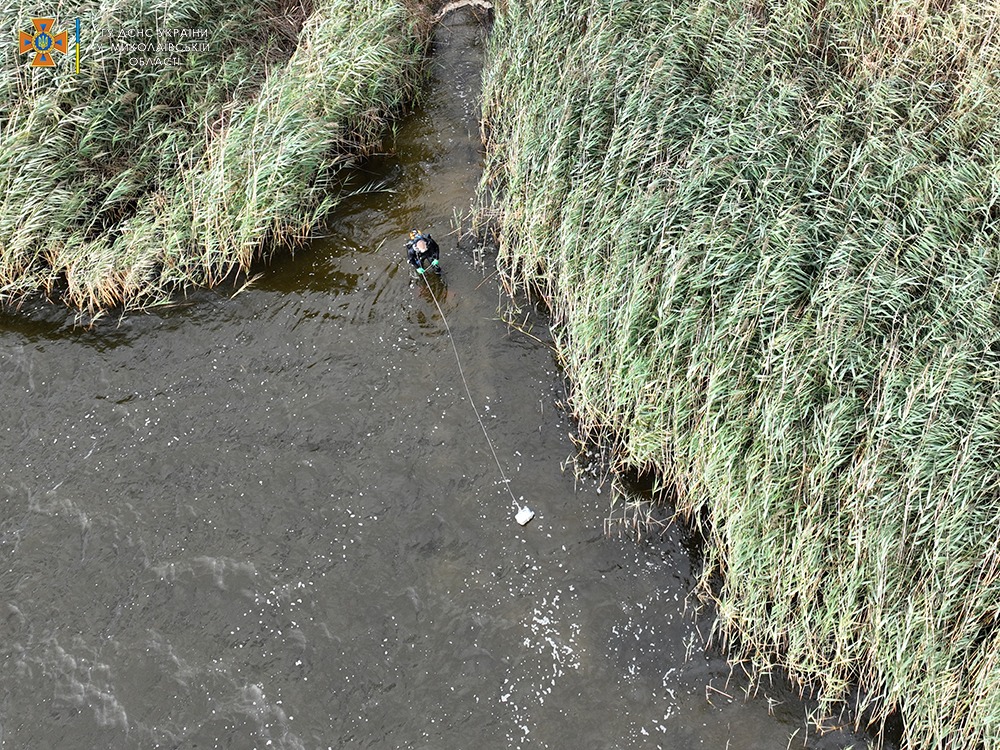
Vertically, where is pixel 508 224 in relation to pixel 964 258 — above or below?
below

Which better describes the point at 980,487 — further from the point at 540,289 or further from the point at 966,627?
the point at 540,289

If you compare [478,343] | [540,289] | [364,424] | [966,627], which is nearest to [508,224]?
[540,289]

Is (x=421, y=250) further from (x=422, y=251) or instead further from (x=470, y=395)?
(x=470, y=395)

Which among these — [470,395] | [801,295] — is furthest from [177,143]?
[801,295]

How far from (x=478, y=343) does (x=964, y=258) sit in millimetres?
3812

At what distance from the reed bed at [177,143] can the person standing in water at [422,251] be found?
1.39 metres

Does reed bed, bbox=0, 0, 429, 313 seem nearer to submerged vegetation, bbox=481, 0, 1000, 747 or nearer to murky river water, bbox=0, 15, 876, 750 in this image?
murky river water, bbox=0, 15, 876, 750

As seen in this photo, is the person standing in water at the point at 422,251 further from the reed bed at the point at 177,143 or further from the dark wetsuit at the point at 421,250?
the reed bed at the point at 177,143

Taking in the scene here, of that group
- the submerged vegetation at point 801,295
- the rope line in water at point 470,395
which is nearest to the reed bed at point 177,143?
the rope line in water at point 470,395

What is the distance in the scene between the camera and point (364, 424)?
6230mm

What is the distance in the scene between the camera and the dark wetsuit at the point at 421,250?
22.1ft

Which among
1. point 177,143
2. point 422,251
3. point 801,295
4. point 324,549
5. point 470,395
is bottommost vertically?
point 324,549

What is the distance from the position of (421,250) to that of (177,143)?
3.21 meters

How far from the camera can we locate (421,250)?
6.73 meters
